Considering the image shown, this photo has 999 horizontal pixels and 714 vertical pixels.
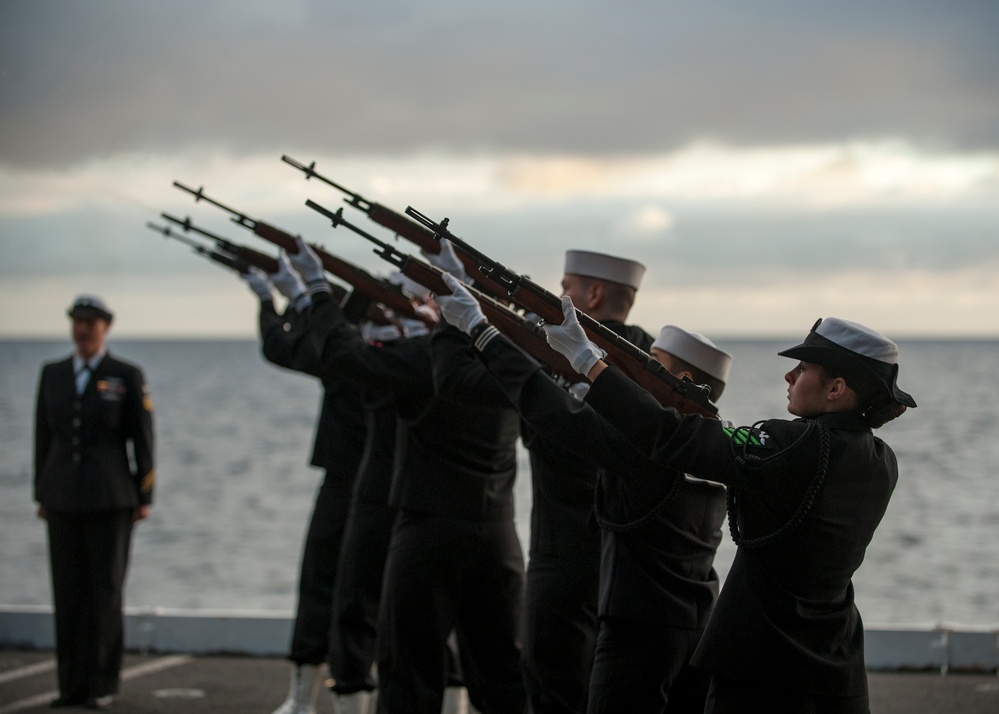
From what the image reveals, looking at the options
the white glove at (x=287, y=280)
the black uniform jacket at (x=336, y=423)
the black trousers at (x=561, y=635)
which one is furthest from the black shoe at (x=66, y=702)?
the black trousers at (x=561, y=635)

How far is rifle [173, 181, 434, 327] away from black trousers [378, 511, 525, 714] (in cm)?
106

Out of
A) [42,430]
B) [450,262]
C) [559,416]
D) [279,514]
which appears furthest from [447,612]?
[279,514]

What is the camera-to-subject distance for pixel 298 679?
591cm

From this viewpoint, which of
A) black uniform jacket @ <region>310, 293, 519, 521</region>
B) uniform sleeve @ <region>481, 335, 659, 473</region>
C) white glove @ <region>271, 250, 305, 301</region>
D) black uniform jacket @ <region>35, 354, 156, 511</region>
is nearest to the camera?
uniform sleeve @ <region>481, 335, 659, 473</region>

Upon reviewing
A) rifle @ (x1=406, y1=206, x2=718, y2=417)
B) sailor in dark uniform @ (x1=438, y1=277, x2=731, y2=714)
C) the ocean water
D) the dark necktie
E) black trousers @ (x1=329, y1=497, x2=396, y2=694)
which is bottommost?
the ocean water

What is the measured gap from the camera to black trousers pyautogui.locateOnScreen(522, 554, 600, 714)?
4000 mm

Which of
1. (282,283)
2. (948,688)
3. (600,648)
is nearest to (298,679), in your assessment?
(282,283)

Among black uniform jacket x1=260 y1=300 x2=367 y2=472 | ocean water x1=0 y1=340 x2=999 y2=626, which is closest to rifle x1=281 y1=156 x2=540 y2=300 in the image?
black uniform jacket x1=260 y1=300 x2=367 y2=472

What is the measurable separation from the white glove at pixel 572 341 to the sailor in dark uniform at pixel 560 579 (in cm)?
50

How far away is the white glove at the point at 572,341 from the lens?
3414 millimetres

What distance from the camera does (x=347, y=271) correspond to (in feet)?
18.0

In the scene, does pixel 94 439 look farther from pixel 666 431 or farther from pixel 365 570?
pixel 666 431

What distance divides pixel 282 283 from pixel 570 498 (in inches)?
78.3

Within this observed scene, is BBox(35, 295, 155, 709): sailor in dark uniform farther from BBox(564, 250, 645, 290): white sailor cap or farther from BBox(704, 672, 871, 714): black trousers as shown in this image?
BBox(704, 672, 871, 714): black trousers
